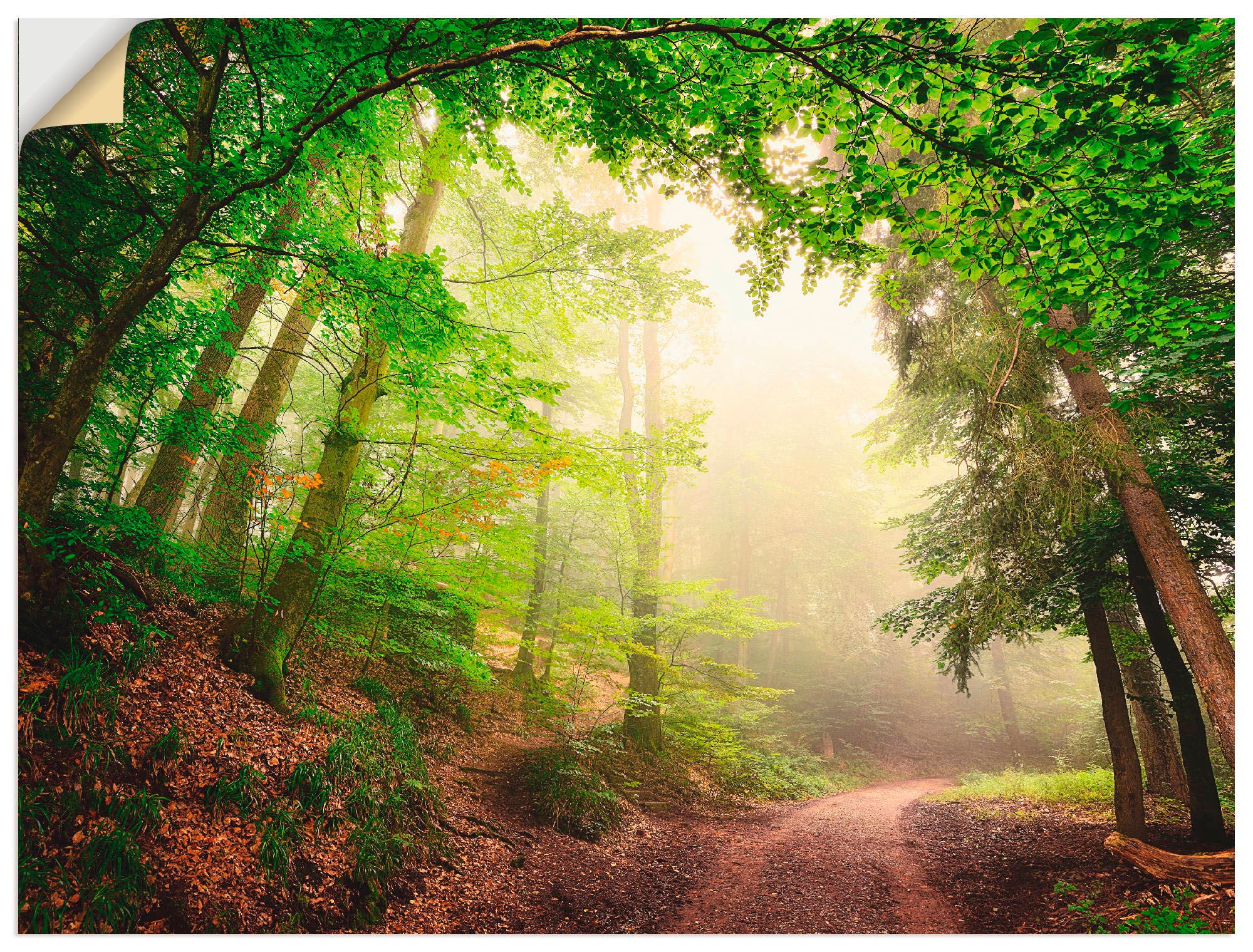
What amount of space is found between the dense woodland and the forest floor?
0.12 feet

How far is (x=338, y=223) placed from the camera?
11.0ft

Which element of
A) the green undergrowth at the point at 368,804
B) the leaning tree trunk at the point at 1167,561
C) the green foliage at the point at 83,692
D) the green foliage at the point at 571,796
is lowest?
the green foliage at the point at 571,796

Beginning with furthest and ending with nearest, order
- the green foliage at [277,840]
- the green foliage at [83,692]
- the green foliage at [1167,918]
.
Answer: the green foliage at [1167,918] → the green foliage at [277,840] → the green foliage at [83,692]

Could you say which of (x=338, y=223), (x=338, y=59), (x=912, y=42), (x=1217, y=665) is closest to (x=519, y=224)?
(x=338, y=223)

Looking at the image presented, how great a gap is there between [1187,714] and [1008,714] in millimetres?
15341

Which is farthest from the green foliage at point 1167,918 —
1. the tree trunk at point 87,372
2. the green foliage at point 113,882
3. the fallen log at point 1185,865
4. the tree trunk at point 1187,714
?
the tree trunk at point 87,372

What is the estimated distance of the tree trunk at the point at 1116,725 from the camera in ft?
14.2

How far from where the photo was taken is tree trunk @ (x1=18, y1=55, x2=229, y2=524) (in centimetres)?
201

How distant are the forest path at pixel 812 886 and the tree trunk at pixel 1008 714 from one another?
41.6ft

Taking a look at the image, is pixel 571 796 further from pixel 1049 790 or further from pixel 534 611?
pixel 1049 790

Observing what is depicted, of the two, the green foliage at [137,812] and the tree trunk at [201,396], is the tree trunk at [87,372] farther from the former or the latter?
the green foliage at [137,812]

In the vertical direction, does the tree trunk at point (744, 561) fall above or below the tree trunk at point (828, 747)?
above

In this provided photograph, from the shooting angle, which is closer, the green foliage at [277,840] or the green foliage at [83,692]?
the green foliage at [83,692]

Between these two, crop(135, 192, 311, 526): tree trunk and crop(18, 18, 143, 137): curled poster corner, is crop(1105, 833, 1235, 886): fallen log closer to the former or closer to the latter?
crop(135, 192, 311, 526): tree trunk
